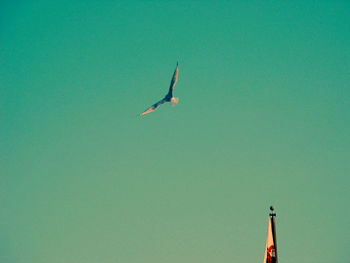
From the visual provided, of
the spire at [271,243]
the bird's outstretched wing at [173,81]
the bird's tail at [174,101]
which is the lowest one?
the spire at [271,243]

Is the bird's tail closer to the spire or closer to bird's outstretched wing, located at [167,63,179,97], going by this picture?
bird's outstretched wing, located at [167,63,179,97]

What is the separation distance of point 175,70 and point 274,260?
3217 cm

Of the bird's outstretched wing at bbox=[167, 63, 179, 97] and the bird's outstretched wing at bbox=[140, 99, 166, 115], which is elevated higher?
the bird's outstretched wing at bbox=[167, 63, 179, 97]

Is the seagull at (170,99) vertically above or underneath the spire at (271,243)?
above

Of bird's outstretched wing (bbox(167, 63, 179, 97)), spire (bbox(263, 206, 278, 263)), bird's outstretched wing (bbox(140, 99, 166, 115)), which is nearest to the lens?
spire (bbox(263, 206, 278, 263))

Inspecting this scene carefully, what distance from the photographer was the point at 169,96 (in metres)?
57.3

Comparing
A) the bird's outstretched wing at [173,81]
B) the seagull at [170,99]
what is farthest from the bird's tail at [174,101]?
the bird's outstretched wing at [173,81]

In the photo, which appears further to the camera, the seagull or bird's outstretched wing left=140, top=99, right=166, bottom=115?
bird's outstretched wing left=140, top=99, right=166, bottom=115

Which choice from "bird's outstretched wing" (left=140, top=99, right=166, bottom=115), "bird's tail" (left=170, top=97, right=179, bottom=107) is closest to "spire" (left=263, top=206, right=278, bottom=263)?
"bird's tail" (left=170, top=97, right=179, bottom=107)

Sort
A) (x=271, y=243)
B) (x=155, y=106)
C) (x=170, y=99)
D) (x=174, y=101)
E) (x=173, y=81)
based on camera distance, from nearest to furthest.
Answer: (x=271, y=243) < (x=173, y=81) < (x=174, y=101) < (x=170, y=99) < (x=155, y=106)

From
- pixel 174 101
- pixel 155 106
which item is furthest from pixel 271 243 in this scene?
pixel 155 106

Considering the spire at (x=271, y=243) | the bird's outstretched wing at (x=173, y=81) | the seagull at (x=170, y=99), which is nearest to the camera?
the spire at (x=271, y=243)

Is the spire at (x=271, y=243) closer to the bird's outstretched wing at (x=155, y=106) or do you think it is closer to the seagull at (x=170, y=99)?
the seagull at (x=170, y=99)

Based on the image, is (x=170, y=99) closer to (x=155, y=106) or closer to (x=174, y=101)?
(x=174, y=101)
